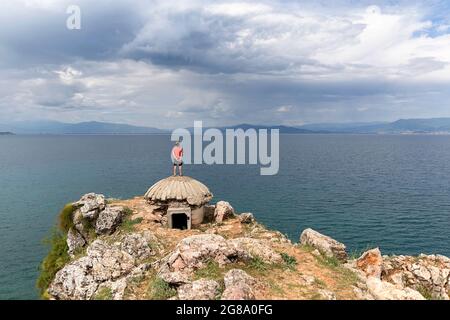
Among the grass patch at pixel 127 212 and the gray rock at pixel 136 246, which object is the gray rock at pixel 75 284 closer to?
the gray rock at pixel 136 246

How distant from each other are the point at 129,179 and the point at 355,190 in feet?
240

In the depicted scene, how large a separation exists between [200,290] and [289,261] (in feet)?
30.6

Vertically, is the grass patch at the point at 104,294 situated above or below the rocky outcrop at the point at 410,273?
above

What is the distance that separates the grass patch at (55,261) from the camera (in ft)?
121

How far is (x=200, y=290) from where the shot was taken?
62.5ft

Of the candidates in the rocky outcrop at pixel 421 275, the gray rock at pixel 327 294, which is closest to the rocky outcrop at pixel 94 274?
the gray rock at pixel 327 294

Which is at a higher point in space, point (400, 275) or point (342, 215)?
point (400, 275)

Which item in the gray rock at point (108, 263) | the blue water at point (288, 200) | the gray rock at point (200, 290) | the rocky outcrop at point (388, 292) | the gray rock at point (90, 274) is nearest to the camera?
the gray rock at point (200, 290)

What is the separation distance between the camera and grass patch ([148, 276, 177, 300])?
1992cm

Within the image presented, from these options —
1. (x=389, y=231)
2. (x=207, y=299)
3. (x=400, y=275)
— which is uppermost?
(x=207, y=299)

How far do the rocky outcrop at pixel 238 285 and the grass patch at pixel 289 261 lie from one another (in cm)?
539
